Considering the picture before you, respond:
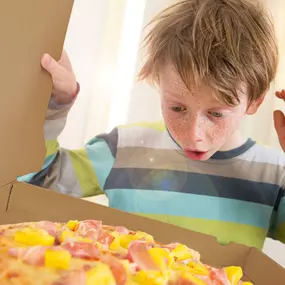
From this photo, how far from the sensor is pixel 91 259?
15.1 inches

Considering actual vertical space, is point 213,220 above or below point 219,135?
below

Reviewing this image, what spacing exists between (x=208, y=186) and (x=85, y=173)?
0.19 m

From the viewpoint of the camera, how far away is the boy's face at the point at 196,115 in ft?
1.93

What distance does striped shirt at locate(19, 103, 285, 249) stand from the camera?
0.69 metres

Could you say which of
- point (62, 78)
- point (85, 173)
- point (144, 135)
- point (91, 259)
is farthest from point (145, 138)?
point (91, 259)

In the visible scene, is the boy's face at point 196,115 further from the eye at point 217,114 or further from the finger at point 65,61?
the finger at point 65,61

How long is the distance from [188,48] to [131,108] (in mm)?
125

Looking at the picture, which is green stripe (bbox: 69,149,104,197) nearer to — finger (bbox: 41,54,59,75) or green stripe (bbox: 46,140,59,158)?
green stripe (bbox: 46,140,59,158)

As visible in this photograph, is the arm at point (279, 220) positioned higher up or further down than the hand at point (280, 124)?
further down

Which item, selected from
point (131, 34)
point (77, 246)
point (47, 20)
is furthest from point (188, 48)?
point (77, 246)

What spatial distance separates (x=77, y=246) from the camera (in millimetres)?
396

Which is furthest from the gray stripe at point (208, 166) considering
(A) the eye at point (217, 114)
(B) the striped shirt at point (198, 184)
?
(A) the eye at point (217, 114)

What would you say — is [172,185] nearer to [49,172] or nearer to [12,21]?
[49,172]

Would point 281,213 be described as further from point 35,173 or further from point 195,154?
point 35,173
